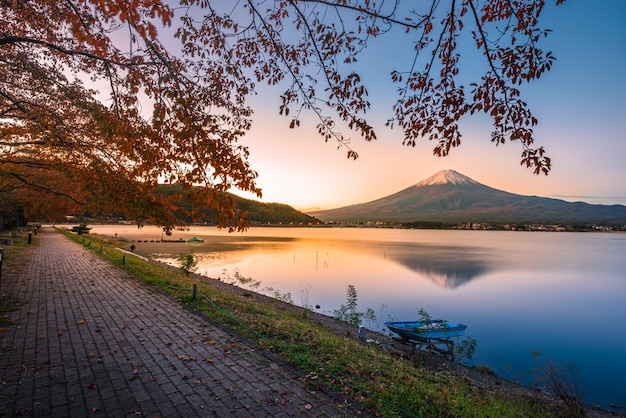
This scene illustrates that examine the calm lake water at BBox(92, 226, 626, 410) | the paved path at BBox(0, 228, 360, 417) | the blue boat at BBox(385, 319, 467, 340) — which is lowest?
the calm lake water at BBox(92, 226, 626, 410)

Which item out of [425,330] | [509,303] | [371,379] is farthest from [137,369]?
[509,303]

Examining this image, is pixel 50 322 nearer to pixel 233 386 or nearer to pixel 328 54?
pixel 233 386

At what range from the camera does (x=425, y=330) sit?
11.1m

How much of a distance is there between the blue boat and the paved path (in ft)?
23.2

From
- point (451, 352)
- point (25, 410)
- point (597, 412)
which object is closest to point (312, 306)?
point (451, 352)

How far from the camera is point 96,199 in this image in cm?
649

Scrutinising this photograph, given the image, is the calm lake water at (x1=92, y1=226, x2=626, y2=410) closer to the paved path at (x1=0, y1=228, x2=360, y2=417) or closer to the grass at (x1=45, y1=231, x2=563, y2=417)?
the grass at (x1=45, y1=231, x2=563, y2=417)

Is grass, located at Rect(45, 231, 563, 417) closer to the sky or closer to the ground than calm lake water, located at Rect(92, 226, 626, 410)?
closer to the sky

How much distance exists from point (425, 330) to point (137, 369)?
30.4ft

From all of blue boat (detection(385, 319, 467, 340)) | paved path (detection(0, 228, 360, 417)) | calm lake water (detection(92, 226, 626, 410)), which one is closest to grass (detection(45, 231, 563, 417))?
paved path (detection(0, 228, 360, 417))

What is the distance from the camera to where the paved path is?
3832mm

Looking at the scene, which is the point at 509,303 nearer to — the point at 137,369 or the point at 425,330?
the point at 425,330

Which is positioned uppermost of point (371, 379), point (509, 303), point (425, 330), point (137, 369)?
point (137, 369)

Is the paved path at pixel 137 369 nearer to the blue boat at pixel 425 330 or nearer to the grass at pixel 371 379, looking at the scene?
the grass at pixel 371 379
